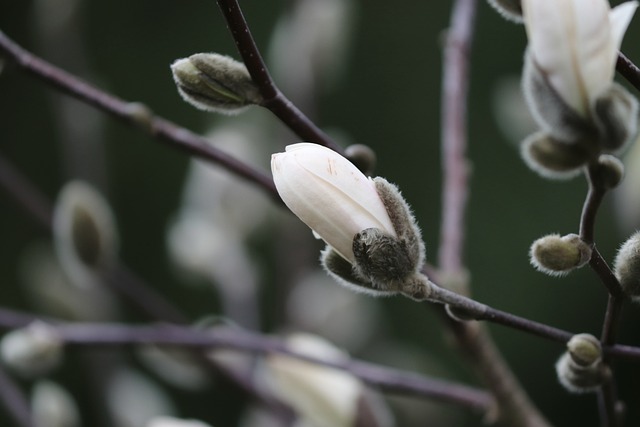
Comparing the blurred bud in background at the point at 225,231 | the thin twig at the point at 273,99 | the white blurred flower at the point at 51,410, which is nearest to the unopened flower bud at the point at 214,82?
the thin twig at the point at 273,99

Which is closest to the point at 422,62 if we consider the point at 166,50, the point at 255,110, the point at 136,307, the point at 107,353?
the point at 166,50

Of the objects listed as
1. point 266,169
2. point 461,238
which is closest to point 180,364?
point 461,238

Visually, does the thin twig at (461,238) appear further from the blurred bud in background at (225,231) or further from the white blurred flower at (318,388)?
the blurred bud in background at (225,231)

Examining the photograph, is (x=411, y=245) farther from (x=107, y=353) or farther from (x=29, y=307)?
(x=29, y=307)

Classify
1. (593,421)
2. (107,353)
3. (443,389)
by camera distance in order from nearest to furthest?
(443,389) → (107,353) → (593,421)

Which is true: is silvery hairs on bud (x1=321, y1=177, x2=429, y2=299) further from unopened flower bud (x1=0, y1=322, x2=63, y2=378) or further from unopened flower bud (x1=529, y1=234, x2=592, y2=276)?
unopened flower bud (x1=0, y1=322, x2=63, y2=378)

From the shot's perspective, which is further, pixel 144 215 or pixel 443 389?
pixel 144 215

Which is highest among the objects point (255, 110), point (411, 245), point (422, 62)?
point (411, 245)

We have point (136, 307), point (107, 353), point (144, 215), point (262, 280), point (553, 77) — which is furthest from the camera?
point (144, 215)
